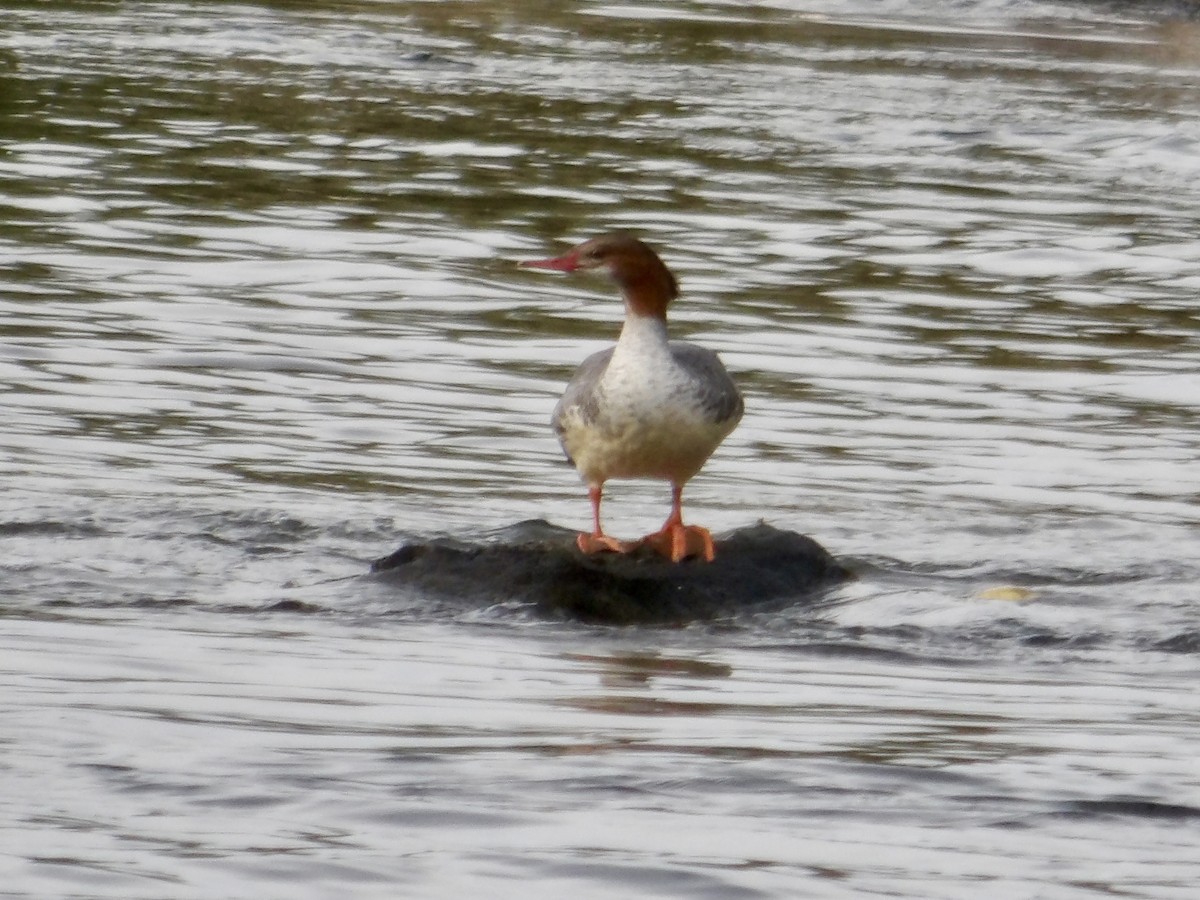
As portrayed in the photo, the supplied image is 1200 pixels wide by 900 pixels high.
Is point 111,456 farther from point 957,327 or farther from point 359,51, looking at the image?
point 359,51

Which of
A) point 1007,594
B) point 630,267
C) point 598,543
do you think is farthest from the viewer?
point 630,267

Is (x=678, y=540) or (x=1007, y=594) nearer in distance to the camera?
(x=1007, y=594)

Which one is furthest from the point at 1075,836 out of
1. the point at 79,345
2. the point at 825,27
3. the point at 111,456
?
the point at 825,27

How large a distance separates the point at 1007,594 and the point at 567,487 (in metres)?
2.33

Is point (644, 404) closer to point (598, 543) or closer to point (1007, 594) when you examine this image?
point (598, 543)

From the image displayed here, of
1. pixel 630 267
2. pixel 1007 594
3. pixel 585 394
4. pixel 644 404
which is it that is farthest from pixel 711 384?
pixel 1007 594

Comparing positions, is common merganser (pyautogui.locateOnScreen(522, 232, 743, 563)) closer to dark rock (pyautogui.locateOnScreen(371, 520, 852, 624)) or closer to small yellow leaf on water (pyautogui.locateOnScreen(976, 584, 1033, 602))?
dark rock (pyautogui.locateOnScreen(371, 520, 852, 624))

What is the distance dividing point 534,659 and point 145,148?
11.7 m

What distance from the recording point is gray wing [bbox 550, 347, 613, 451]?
7.84 metres

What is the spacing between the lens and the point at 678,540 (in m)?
7.95

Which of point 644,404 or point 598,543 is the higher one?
point 644,404

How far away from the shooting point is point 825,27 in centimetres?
2966

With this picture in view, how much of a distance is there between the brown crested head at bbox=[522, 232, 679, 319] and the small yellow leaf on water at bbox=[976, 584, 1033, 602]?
126 cm

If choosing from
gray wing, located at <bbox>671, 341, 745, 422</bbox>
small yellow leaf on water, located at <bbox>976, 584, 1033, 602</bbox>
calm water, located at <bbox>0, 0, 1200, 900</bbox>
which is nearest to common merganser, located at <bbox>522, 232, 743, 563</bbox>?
gray wing, located at <bbox>671, 341, 745, 422</bbox>
